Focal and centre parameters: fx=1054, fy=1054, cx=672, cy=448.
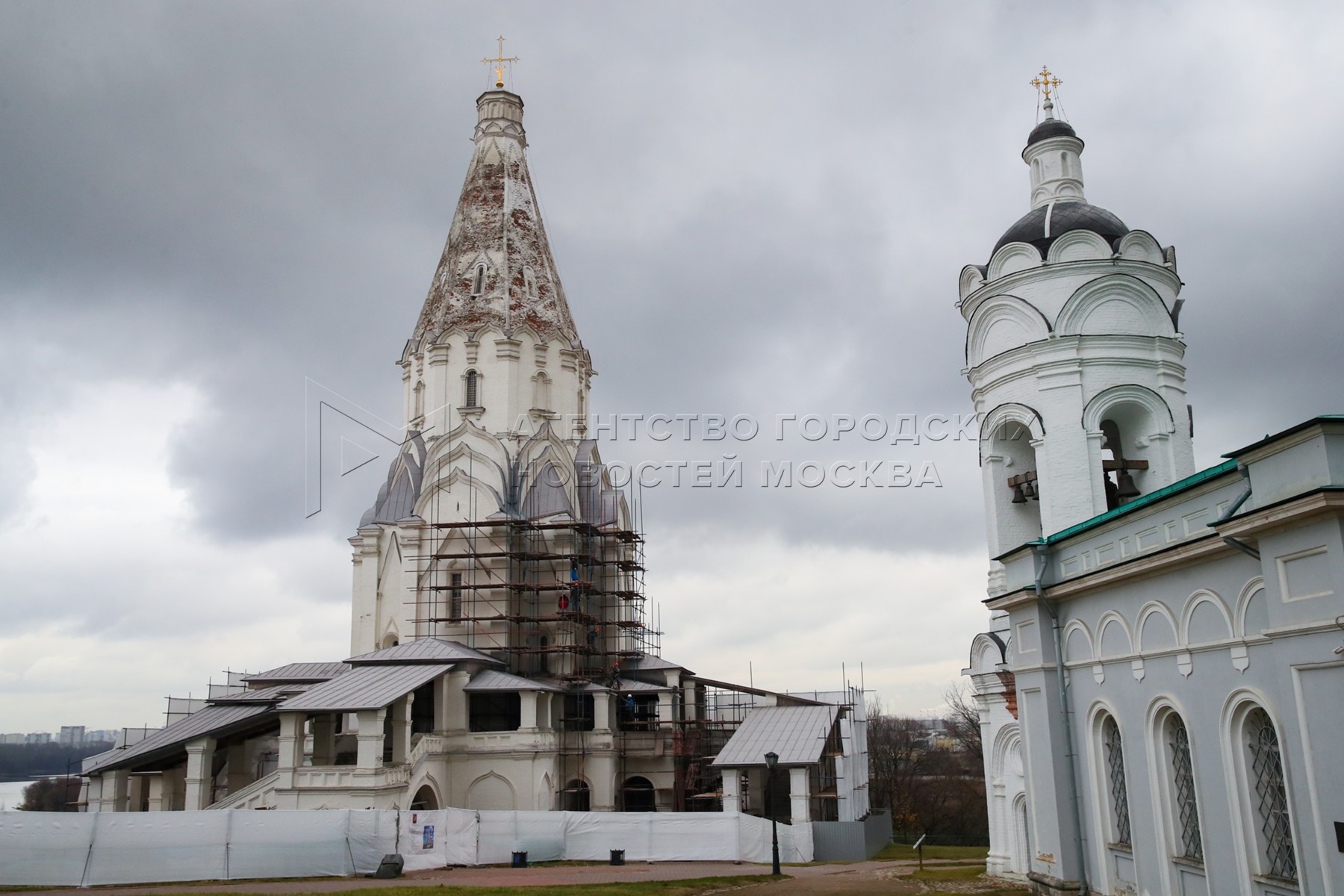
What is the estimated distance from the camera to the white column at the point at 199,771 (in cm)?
2692

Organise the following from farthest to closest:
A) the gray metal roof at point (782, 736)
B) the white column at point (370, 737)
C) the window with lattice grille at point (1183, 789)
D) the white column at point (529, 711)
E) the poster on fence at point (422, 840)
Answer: the white column at point (529, 711)
the gray metal roof at point (782, 736)
the white column at point (370, 737)
the poster on fence at point (422, 840)
the window with lattice grille at point (1183, 789)

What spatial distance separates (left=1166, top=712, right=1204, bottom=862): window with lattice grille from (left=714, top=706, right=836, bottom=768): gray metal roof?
1797cm

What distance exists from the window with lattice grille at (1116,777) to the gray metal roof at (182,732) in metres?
20.8

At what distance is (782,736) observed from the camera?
31.1 meters

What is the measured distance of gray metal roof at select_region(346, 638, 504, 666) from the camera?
97.6 ft

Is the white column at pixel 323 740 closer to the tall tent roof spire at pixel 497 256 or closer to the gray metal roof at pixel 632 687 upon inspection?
the gray metal roof at pixel 632 687

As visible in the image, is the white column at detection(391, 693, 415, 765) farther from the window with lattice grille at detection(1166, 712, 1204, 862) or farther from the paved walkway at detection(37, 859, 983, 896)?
the window with lattice grille at detection(1166, 712, 1204, 862)

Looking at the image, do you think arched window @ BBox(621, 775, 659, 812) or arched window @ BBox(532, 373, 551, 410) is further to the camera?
arched window @ BBox(532, 373, 551, 410)

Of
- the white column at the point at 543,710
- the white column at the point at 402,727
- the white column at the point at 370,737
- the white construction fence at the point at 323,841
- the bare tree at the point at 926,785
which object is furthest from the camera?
the bare tree at the point at 926,785

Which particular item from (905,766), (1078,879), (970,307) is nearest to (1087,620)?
(1078,879)

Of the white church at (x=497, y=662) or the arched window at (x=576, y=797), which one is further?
the arched window at (x=576, y=797)

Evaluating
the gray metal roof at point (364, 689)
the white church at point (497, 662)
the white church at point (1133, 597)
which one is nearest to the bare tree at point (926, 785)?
the white church at point (497, 662)

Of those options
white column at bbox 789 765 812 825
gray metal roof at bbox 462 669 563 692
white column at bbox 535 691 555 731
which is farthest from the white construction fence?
white column at bbox 535 691 555 731

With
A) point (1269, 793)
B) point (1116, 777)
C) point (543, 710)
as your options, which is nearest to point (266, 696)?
point (543, 710)
